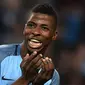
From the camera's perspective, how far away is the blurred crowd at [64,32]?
445cm

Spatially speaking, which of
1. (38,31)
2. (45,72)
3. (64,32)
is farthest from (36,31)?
(64,32)

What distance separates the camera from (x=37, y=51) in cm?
269

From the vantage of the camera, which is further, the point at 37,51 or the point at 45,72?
the point at 37,51

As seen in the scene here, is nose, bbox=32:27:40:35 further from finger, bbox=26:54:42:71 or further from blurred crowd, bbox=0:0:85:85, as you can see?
blurred crowd, bbox=0:0:85:85

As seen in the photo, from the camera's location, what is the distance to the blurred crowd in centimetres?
445

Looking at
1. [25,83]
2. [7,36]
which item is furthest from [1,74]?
[7,36]

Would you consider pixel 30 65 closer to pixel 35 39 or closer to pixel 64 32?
pixel 35 39

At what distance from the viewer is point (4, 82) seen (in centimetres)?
285

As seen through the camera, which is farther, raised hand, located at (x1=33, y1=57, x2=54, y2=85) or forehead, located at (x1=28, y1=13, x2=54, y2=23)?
forehead, located at (x1=28, y1=13, x2=54, y2=23)

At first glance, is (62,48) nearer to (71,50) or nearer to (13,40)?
(71,50)

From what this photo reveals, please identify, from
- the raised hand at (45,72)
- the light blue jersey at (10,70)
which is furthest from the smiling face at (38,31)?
the raised hand at (45,72)

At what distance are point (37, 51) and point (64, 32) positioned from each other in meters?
1.96

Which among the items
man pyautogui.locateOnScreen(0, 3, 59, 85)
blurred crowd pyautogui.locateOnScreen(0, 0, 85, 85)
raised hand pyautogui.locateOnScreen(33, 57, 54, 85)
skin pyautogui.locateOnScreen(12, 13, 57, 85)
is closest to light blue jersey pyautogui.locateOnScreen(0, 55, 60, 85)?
man pyautogui.locateOnScreen(0, 3, 59, 85)

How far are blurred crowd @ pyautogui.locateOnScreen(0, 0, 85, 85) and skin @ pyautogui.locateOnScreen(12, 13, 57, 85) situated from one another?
152cm
